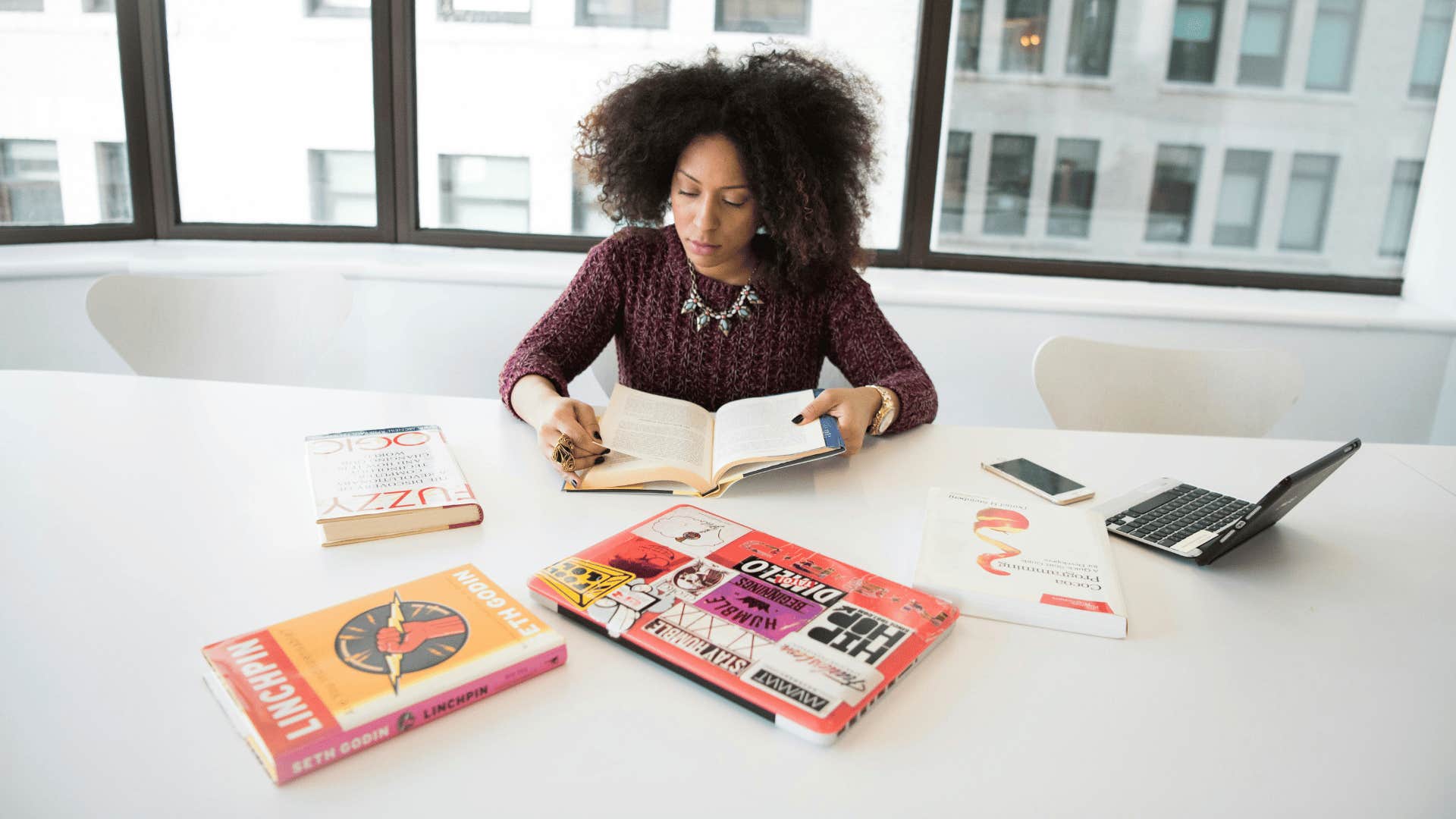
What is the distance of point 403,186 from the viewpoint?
2.82 metres

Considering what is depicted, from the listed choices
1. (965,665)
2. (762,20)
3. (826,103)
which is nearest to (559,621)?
(965,665)

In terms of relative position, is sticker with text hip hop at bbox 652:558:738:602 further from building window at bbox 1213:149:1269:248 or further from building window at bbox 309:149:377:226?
building window at bbox 1213:149:1269:248

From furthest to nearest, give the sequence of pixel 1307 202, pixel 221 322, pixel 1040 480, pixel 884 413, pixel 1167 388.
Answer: pixel 1307 202, pixel 221 322, pixel 1167 388, pixel 884 413, pixel 1040 480

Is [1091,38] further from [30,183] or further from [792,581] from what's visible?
[30,183]

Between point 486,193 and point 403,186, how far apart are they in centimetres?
24

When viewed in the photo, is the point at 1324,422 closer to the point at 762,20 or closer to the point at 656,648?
the point at 762,20

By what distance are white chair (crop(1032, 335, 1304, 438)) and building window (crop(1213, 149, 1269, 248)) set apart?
124 cm

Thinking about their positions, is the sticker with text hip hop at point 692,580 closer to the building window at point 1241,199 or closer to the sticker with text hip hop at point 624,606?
the sticker with text hip hop at point 624,606

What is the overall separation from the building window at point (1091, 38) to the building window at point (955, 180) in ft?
1.16

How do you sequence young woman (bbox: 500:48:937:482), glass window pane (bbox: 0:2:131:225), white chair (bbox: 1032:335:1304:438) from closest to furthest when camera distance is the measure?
young woman (bbox: 500:48:937:482) → white chair (bbox: 1032:335:1304:438) → glass window pane (bbox: 0:2:131:225)

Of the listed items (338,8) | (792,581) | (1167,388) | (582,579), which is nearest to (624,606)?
(582,579)

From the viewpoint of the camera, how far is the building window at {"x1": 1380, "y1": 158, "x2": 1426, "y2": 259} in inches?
108

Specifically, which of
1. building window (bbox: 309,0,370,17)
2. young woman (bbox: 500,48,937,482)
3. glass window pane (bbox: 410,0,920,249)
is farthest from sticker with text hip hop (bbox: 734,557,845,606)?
building window (bbox: 309,0,370,17)

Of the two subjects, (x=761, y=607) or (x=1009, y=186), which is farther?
(x=1009, y=186)
